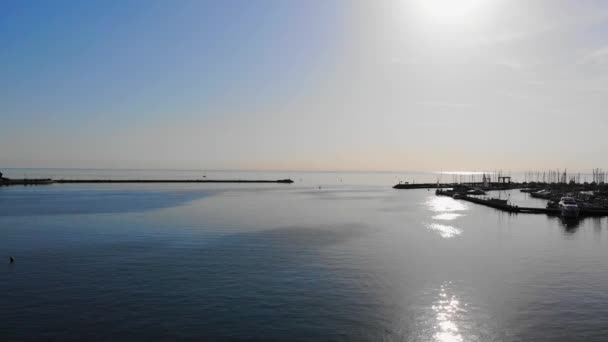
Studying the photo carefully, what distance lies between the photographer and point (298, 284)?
87.9 feet

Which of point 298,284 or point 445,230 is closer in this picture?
point 298,284

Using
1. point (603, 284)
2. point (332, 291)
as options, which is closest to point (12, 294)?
point (332, 291)

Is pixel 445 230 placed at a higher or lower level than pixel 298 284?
higher

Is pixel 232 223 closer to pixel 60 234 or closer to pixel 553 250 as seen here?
pixel 60 234

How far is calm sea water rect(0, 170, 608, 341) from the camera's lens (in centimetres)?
1973

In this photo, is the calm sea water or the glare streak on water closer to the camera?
the calm sea water

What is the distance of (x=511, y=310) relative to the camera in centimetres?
2250

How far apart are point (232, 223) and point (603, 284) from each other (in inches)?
1637

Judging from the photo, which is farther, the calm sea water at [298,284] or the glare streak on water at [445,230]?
the glare streak on water at [445,230]

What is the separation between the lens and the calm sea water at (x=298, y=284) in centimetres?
1973

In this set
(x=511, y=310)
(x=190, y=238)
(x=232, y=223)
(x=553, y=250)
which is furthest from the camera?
(x=232, y=223)

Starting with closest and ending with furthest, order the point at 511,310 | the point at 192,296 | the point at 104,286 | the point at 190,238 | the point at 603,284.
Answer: the point at 511,310 → the point at 192,296 → the point at 104,286 → the point at 603,284 → the point at 190,238

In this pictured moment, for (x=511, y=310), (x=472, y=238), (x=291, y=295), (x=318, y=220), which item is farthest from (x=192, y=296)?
(x=318, y=220)

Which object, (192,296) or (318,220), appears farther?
(318,220)
